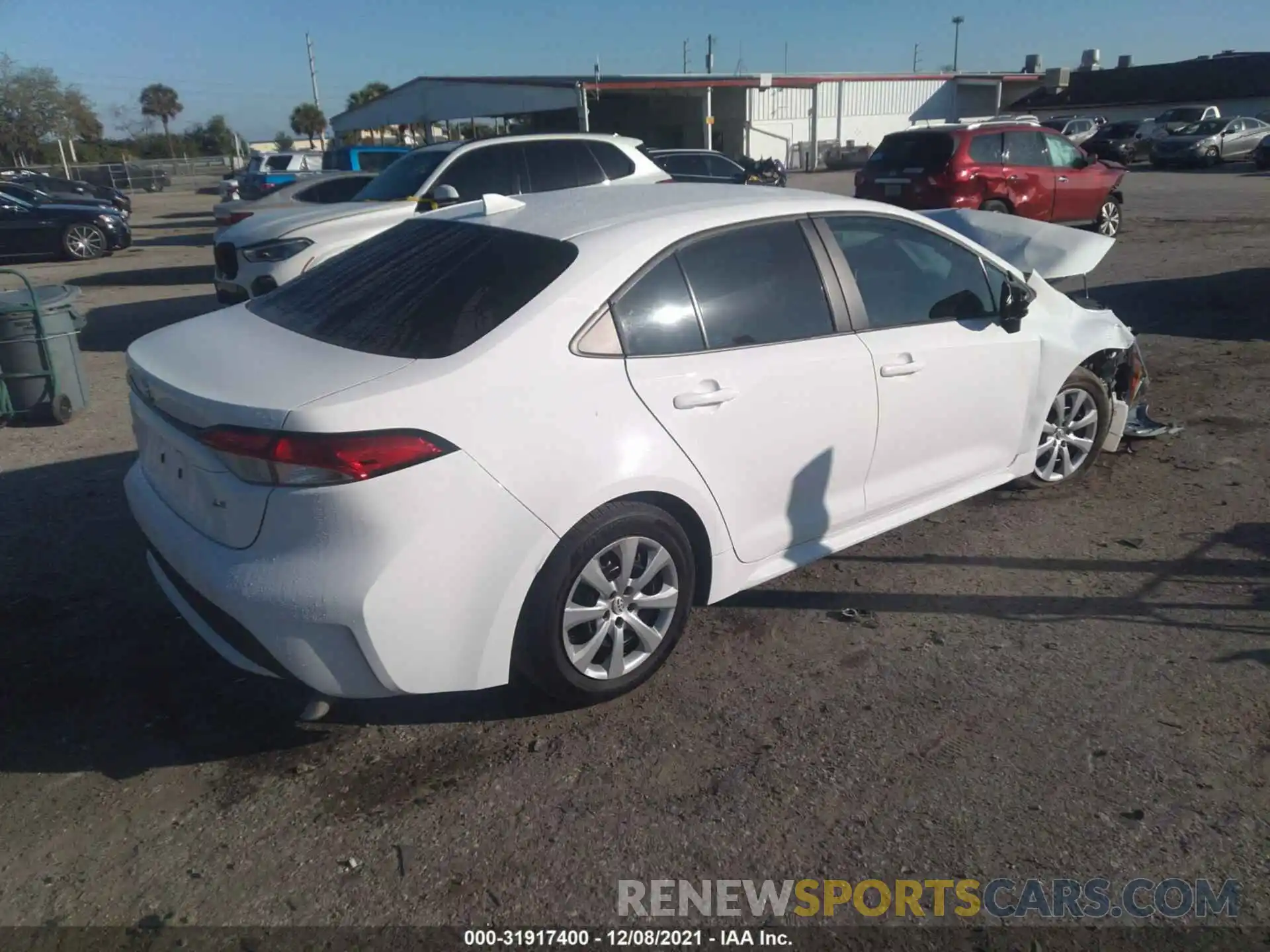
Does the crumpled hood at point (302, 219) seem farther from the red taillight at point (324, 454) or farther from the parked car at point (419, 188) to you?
the red taillight at point (324, 454)

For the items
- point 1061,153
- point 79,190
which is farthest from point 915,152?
point 79,190

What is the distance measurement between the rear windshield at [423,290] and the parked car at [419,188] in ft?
18.0

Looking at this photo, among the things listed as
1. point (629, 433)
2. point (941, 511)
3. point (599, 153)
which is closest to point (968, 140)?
point (599, 153)

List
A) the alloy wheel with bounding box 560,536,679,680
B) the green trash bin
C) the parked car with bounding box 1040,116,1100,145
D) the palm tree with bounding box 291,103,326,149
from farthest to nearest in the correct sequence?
1. the palm tree with bounding box 291,103,326,149
2. the parked car with bounding box 1040,116,1100,145
3. the green trash bin
4. the alloy wheel with bounding box 560,536,679,680

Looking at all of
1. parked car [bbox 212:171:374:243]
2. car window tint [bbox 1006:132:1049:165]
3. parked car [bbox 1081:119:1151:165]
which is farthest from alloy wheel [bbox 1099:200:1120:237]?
parked car [bbox 1081:119:1151:165]

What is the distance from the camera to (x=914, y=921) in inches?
98.2

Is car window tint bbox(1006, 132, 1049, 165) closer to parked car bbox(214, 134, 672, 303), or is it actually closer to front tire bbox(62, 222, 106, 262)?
parked car bbox(214, 134, 672, 303)

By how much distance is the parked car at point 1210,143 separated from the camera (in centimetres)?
3338

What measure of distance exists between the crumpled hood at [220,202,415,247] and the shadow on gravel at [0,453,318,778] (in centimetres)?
504

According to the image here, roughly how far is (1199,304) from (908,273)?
7.53 meters

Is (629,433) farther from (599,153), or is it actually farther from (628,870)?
(599,153)

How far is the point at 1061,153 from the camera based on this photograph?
49.9ft

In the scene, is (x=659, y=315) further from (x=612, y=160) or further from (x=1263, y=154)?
(x=1263, y=154)

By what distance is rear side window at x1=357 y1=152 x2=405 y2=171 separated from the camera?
21641mm
